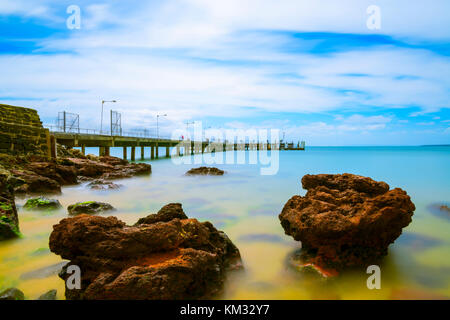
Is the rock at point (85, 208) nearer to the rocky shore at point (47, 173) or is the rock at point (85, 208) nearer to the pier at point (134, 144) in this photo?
the rocky shore at point (47, 173)

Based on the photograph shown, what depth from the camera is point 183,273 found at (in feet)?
11.6

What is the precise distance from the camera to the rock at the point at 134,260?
131 inches

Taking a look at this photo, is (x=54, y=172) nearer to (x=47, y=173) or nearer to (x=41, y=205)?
(x=47, y=173)

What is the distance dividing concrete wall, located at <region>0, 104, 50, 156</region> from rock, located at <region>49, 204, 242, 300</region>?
45.2 ft

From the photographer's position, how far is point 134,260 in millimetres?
3756

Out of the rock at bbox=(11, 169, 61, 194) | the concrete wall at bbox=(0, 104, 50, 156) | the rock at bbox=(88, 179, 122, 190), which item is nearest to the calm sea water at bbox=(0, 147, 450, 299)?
the rock at bbox=(11, 169, 61, 194)

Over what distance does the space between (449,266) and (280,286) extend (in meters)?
3.69

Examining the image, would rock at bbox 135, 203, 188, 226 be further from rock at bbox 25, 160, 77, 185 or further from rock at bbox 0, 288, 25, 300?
rock at bbox 25, 160, 77, 185

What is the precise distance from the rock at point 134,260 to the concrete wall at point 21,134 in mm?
13769

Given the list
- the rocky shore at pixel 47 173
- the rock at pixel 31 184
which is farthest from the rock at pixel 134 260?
the rocky shore at pixel 47 173

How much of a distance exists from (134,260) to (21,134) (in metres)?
15.3

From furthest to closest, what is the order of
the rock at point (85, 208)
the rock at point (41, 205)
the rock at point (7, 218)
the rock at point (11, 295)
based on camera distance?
the rock at point (41, 205) → the rock at point (85, 208) → the rock at point (7, 218) → the rock at point (11, 295)

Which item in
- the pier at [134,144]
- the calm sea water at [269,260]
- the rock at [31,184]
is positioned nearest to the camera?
the calm sea water at [269,260]
